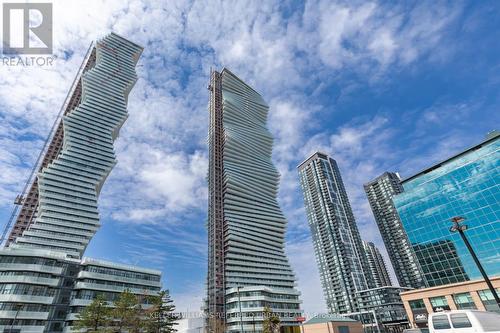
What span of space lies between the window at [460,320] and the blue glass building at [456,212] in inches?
2237

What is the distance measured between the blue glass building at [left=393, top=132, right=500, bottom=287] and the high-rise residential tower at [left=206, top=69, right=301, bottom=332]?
5671 cm

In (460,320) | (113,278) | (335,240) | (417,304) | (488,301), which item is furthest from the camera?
(335,240)

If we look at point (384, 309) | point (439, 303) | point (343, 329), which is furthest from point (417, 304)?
point (384, 309)

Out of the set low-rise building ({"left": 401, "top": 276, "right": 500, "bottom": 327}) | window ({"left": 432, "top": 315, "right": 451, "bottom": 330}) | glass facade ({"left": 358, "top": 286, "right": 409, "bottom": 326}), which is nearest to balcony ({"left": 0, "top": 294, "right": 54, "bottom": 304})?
low-rise building ({"left": 401, "top": 276, "right": 500, "bottom": 327})

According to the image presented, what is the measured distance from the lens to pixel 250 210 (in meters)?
146

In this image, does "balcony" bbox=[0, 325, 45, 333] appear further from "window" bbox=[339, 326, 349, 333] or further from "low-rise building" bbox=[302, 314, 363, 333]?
"window" bbox=[339, 326, 349, 333]

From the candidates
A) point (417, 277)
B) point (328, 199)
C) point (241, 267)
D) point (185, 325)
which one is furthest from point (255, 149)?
point (417, 277)

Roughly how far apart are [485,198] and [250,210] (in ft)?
341

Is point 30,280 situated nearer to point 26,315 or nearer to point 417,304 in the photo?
point 26,315

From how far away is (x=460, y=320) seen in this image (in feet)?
35.2

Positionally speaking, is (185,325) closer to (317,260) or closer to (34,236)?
(34,236)

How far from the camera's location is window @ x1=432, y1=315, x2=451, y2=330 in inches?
443

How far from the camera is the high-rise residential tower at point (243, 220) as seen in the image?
102 m

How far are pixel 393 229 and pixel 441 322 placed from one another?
182m
